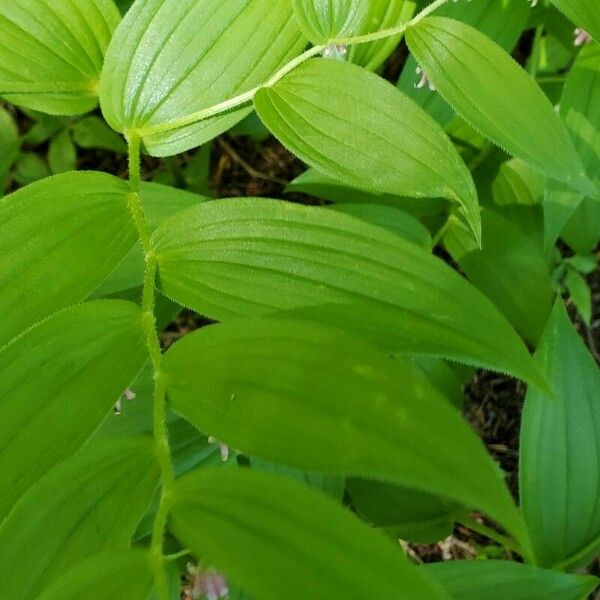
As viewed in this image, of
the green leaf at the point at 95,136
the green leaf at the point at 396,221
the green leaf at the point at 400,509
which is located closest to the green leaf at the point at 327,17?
the green leaf at the point at 396,221

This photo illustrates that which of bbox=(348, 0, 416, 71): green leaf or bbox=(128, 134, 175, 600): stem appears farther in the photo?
bbox=(348, 0, 416, 71): green leaf

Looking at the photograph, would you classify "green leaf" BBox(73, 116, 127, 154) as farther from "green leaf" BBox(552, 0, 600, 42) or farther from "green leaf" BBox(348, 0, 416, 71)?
"green leaf" BBox(552, 0, 600, 42)

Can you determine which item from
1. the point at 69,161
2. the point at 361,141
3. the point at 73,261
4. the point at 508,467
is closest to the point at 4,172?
the point at 69,161

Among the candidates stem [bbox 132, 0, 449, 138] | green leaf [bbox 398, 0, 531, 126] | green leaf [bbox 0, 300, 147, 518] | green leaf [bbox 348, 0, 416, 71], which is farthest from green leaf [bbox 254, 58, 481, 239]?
green leaf [bbox 398, 0, 531, 126]

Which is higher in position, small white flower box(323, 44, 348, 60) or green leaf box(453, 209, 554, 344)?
small white flower box(323, 44, 348, 60)

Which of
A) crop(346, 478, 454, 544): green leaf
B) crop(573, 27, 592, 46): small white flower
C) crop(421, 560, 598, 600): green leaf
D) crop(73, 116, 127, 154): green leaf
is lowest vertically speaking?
crop(346, 478, 454, 544): green leaf

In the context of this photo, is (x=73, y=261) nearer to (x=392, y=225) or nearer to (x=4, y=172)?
(x=392, y=225)
